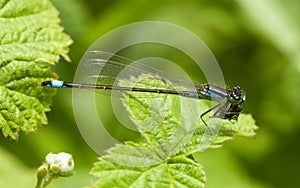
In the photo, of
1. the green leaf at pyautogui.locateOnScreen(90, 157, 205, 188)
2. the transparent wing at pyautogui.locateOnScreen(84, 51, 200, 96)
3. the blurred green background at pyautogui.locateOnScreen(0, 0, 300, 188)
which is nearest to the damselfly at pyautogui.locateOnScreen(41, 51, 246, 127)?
the transparent wing at pyautogui.locateOnScreen(84, 51, 200, 96)

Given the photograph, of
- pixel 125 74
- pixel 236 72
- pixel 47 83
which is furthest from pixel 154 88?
pixel 236 72

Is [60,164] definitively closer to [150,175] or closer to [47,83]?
[150,175]

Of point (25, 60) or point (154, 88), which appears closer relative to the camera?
point (25, 60)

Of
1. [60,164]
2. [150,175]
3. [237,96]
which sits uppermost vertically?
[237,96]

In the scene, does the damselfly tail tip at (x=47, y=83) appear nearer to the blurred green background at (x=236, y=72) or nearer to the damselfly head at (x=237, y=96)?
the damselfly head at (x=237, y=96)

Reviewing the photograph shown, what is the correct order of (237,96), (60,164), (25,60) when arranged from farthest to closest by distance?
(237,96) → (25,60) → (60,164)

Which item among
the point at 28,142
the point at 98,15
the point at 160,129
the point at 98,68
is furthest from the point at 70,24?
the point at 160,129

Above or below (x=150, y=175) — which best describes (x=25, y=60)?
above
